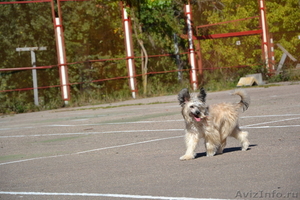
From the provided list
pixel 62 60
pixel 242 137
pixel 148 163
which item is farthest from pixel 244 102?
pixel 62 60

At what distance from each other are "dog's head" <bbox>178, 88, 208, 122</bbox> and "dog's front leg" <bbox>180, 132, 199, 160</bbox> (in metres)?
0.25

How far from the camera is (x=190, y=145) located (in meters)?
8.69

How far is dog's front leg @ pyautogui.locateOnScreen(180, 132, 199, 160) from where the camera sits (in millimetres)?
8625

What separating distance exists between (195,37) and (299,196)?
23055 millimetres

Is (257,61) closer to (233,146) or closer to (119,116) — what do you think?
(119,116)

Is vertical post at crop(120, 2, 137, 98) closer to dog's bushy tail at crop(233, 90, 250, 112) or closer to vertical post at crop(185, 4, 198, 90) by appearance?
vertical post at crop(185, 4, 198, 90)

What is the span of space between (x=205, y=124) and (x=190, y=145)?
1.22 feet

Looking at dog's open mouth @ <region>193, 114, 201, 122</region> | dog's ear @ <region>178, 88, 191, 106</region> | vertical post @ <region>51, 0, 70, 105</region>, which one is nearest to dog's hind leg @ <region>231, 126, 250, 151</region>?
dog's open mouth @ <region>193, 114, 201, 122</region>

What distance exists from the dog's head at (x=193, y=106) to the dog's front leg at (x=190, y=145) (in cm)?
25

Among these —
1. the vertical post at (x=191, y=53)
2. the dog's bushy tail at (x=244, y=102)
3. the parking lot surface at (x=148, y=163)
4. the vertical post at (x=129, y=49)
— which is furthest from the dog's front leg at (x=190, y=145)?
the vertical post at (x=191, y=53)

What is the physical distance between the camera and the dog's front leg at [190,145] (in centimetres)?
862

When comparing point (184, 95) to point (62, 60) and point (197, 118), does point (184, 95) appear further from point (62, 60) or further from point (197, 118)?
point (62, 60)

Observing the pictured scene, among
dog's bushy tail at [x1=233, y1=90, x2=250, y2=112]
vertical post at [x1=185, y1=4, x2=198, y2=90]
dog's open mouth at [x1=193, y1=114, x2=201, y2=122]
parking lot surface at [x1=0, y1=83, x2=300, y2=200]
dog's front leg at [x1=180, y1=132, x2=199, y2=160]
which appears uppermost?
vertical post at [x1=185, y1=4, x2=198, y2=90]

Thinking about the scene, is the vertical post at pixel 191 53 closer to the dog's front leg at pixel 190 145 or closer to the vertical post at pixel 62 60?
the vertical post at pixel 62 60
